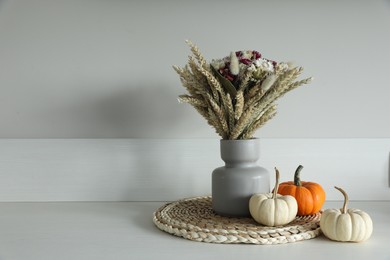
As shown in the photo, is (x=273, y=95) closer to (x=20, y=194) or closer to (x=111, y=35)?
(x=111, y=35)

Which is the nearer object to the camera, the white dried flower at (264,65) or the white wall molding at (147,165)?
the white dried flower at (264,65)

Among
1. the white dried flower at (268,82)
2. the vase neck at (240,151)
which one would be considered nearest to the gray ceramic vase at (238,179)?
the vase neck at (240,151)

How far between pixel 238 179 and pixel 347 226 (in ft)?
0.88

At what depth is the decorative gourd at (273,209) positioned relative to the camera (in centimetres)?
93

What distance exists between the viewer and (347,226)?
2.84ft

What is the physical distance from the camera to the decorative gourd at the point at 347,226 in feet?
2.84

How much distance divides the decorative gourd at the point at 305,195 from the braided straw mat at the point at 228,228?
2 centimetres

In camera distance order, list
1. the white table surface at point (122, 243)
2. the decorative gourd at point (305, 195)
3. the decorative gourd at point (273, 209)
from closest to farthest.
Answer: the white table surface at point (122, 243)
the decorative gourd at point (273, 209)
the decorative gourd at point (305, 195)

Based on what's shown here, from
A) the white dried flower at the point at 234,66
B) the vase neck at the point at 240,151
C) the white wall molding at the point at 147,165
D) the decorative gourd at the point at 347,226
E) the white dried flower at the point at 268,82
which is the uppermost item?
the white dried flower at the point at 234,66

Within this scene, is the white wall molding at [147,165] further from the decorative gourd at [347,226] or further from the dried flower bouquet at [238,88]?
the decorative gourd at [347,226]

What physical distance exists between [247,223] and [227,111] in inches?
10.5

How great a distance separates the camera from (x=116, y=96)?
1.34 meters

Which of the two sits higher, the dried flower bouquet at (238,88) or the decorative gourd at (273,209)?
the dried flower bouquet at (238,88)

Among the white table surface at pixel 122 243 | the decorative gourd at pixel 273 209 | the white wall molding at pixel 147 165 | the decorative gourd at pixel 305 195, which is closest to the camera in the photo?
the white table surface at pixel 122 243
